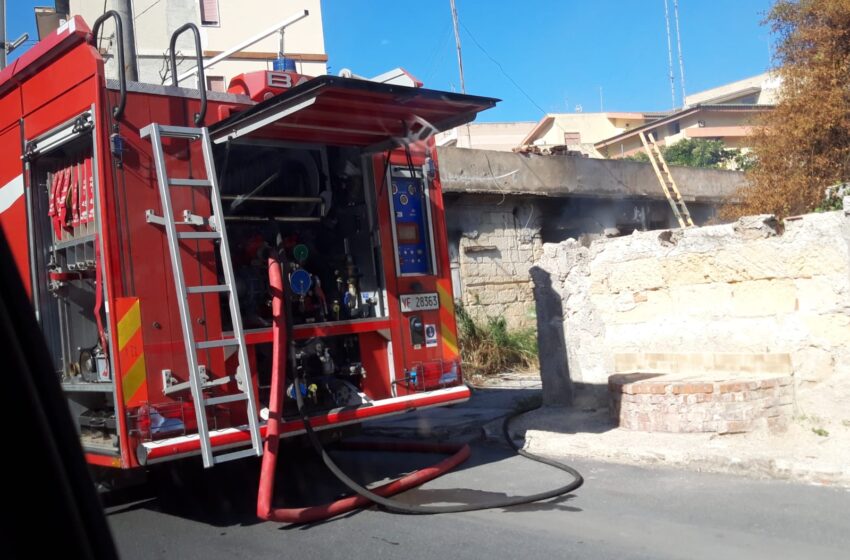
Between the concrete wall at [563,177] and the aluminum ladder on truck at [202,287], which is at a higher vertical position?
the concrete wall at [563,177]

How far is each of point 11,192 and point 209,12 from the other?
28.2 metres

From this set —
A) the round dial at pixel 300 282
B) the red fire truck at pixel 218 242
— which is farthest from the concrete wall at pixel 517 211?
the round dial at pixel 300 282

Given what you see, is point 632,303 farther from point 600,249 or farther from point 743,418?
point 743,418

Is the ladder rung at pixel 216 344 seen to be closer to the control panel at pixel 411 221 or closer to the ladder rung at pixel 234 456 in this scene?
the ladder rung at pixel 234 456

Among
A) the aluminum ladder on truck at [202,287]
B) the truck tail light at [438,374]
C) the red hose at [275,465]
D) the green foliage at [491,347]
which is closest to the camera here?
the aluminum ladder on truck at [202,287]

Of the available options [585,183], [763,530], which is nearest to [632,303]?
[763,530]

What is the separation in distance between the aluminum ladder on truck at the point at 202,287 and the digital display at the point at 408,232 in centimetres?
175

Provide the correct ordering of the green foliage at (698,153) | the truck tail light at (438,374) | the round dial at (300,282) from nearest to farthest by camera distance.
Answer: the round dial at (300,282) < the truck tail light at (438,374) < the green foliage at (698,153)

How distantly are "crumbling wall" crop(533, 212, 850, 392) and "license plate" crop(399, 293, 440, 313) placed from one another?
8.08 feet

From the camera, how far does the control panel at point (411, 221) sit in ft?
23.0

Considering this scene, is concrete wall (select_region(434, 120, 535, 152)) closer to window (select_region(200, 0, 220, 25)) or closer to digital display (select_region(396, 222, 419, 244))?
window (select_region(200, 0, 220, 25))

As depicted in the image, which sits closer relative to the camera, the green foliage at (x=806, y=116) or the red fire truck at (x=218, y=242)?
the red fire truck at (x=218, y=242)

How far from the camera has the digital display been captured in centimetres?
704

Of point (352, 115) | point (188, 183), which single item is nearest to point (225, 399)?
point (188, 183)
